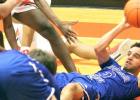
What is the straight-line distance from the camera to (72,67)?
4.17 metres

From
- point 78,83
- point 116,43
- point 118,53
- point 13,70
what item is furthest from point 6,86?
point 116,43

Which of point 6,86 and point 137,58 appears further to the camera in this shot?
point 137,58

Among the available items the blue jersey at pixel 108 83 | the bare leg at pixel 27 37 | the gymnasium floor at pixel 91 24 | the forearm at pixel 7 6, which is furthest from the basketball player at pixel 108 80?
the bare leg at pixel 27 37

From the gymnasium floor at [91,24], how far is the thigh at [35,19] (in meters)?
0.75

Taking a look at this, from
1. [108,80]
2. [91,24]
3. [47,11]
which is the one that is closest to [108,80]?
[108,80]

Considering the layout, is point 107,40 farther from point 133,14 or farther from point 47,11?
point 47,11

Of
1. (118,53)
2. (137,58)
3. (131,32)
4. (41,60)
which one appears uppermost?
(41,60)

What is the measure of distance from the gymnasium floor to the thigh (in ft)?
2.45

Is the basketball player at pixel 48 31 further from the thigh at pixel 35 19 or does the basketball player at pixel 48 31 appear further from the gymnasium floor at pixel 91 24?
the gymnasium floor at pixel 91 24

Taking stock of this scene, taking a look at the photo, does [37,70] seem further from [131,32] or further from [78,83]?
[131,32]

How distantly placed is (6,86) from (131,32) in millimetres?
4542

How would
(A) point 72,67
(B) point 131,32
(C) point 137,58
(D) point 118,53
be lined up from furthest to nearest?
1. (B) point 131,32
2. (D) point 118,53
3. (A) point 72,67
4. (C) point 137,58

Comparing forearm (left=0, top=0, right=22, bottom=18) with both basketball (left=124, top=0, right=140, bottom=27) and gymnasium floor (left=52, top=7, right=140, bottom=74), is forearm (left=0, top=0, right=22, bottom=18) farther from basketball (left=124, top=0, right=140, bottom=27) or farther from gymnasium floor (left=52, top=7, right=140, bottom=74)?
gymnasium floor (left=52, top=7, right=140, bottom=74)

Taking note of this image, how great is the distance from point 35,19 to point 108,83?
3.23 ft
